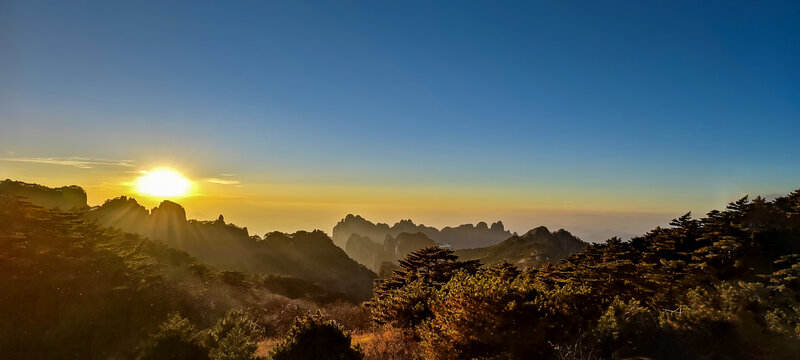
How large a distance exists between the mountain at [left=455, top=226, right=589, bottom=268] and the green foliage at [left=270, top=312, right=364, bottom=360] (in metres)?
117

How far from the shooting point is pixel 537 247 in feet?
445

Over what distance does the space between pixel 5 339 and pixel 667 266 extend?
4522cm

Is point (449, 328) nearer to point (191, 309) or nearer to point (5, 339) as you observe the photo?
point (5, 339)

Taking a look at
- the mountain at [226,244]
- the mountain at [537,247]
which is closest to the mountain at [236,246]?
the mountain at [226,244]

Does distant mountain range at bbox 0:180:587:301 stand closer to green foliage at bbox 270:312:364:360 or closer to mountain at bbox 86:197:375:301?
mountain at bbox 86:197:375:301

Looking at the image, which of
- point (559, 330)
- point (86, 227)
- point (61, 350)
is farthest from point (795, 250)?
point (86, 227)

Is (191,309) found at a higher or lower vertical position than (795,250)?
lower

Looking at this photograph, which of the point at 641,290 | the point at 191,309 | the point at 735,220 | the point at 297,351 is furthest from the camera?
the point at 191,309

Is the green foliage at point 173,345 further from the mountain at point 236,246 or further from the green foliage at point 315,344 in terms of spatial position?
the mountain at point 236,246

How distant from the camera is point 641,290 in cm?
2877

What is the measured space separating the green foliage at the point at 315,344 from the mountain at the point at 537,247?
117 m

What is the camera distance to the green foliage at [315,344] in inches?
356

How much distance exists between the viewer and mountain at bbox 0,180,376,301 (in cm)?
12400

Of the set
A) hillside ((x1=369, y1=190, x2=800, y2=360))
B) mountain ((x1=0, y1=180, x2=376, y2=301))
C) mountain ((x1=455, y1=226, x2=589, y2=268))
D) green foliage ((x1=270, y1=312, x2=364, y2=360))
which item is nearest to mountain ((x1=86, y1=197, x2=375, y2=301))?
mountain ((x1=0, y1=180, x2=376, y2=301))
